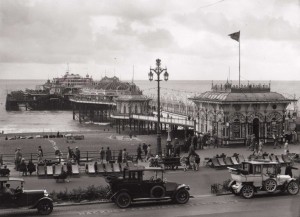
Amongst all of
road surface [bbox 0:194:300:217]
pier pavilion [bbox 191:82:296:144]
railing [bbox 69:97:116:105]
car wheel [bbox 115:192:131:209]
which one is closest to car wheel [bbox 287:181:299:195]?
road surface [bbox 0:194:300:217]

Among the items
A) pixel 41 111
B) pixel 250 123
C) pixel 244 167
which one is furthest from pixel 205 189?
pixel 41 111

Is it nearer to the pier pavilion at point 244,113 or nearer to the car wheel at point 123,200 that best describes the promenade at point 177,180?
the car wheel at point 123,200

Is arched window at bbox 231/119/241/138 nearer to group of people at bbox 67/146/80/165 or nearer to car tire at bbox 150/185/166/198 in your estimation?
group of people at bbox 67/146/80/165

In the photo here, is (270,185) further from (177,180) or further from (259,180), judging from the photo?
(177,180)

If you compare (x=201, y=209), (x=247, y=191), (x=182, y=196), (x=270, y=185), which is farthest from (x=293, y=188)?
(x=182, y=196)

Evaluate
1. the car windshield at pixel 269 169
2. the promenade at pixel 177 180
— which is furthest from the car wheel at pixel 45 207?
the car windshield at pixel 269 169

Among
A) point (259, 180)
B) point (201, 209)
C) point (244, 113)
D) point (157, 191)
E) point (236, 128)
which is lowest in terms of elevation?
point (201, 209)
